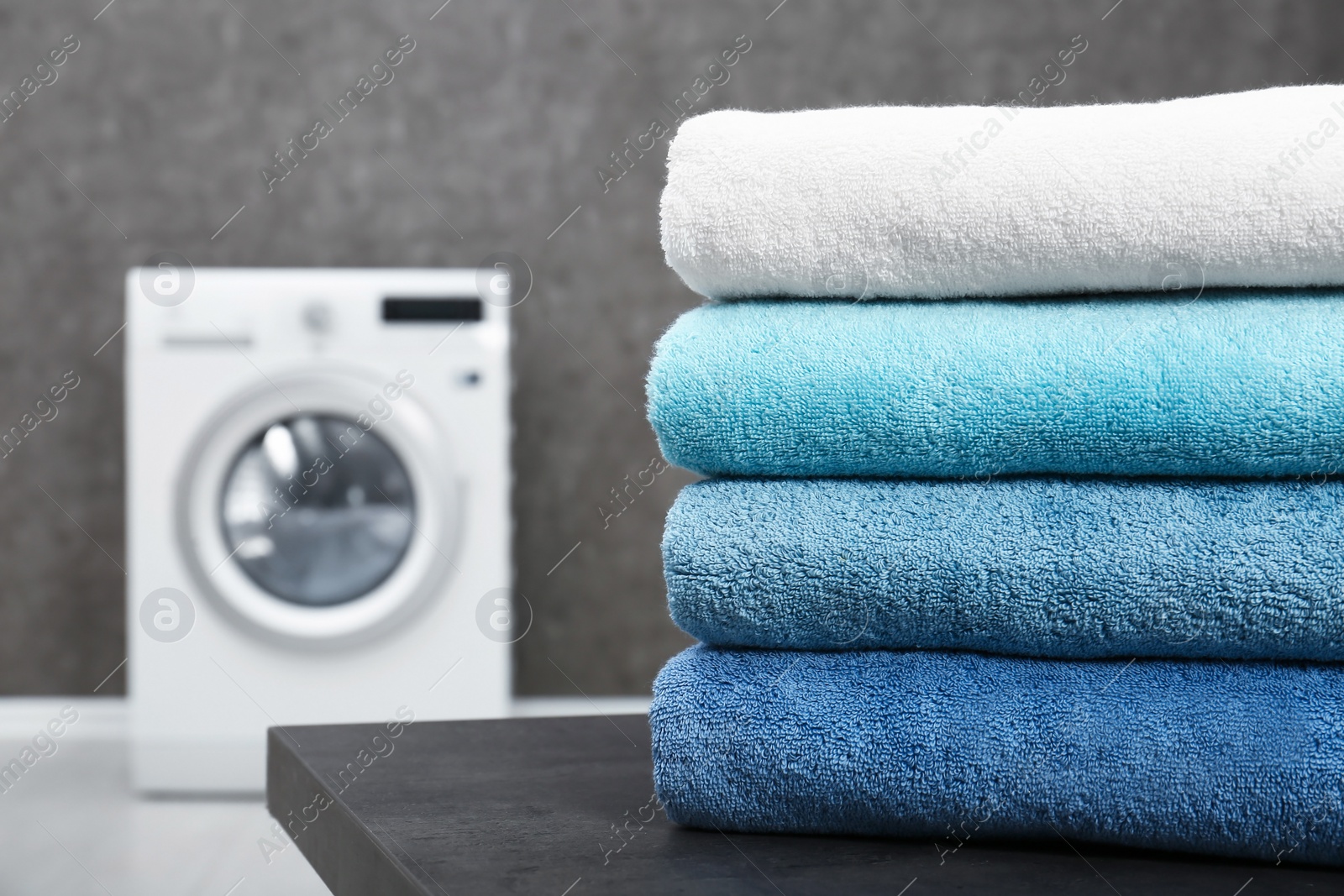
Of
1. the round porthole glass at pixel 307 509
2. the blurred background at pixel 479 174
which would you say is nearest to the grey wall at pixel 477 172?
the blurred background at pixel 479 174

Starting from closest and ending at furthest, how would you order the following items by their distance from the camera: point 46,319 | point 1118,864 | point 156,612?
point 1118,864 < point 156,612 < point 46,319

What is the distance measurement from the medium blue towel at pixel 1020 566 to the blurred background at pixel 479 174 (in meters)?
1.85

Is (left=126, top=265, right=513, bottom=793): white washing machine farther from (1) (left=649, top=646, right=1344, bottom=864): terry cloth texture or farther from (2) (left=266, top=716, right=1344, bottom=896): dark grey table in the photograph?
(1) (left=649, top=646, right=1344, bottom=864): terry cloth texture

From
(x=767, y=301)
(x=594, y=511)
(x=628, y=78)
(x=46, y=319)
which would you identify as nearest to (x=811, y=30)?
(x=628, y=78)

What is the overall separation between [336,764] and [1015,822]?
0.88 ft

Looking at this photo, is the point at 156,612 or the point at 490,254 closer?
the point at 156,612

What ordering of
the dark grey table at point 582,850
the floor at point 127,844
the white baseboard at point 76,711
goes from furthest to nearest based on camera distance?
the white baseboard at point 76,711 → the floor at point 127,844 → the dark grey table at point 582,850

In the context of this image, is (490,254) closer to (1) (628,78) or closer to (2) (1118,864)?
(1) (628,78)

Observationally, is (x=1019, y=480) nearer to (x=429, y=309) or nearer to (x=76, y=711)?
(x=429, y=309)

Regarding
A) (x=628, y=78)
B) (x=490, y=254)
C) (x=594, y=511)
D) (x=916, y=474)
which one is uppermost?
(x=628, y=78)

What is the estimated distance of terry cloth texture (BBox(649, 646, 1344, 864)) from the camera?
38cm

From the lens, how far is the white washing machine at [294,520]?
1.85 meters

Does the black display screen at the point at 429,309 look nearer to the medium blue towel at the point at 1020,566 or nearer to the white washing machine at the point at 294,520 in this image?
the white washing machine at the point at 294,520

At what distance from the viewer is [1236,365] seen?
392 millimetres
